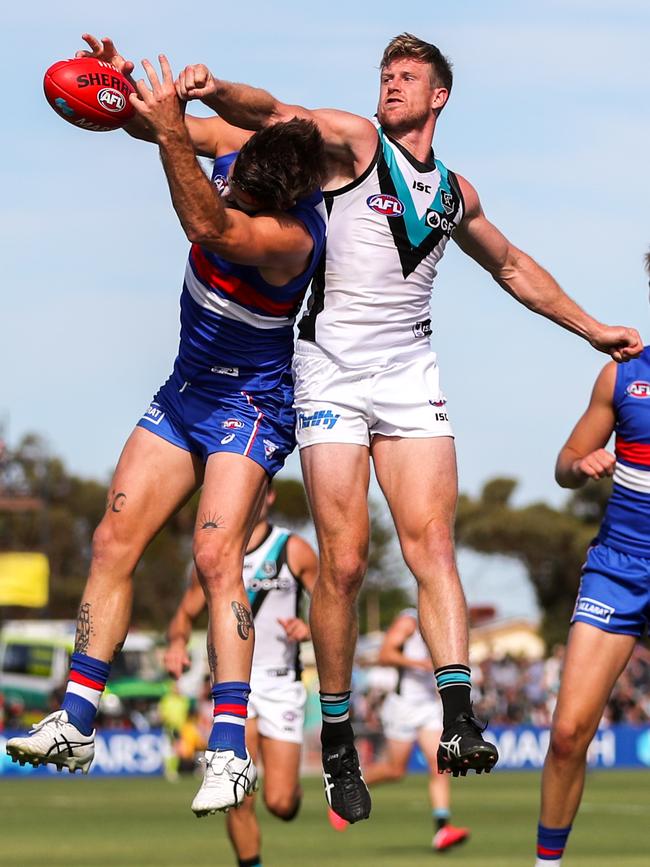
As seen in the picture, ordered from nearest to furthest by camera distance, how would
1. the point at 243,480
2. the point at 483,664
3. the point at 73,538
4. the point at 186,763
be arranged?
the point at 243,480 → the point at 186,763 → the point at 483,664 → the point at 73,538

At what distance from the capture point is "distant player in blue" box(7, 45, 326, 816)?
8.47 meters

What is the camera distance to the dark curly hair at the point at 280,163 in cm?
839

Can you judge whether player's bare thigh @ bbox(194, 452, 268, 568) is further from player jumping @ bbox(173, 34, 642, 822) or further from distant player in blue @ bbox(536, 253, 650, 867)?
distant player in blue @ bbox(536, 253, 650, 867)

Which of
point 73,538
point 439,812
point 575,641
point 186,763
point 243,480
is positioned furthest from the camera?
point 73,538

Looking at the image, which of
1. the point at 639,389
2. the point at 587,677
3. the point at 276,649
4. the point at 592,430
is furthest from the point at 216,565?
the point at 276,649

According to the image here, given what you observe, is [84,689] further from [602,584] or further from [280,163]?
[602,584]

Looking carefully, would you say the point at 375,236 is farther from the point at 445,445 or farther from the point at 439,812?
the point at 439,812

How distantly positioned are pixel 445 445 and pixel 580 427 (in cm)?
169

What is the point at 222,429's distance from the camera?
8992 mm

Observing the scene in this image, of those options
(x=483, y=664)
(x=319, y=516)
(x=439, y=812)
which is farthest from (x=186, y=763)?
(x=319, y=516)

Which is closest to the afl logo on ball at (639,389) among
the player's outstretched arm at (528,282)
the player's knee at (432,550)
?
the player's outstretched arm at (528,282)

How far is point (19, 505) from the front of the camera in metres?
58.8

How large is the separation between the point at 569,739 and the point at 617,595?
0.89 m

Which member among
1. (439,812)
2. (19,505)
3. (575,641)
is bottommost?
(439,812)
